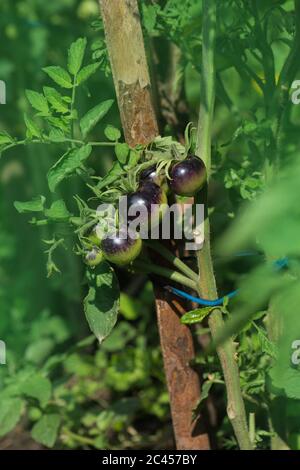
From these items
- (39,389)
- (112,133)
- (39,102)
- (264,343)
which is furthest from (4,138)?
(39,389)

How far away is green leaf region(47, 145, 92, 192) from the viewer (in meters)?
1.49

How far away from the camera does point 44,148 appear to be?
2.78 metres

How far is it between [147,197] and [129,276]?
58.2 inches

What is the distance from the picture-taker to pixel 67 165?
1495 millimetres

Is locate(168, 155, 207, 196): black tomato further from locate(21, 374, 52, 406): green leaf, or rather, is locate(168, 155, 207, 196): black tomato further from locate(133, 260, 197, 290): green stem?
locate(21, 374, 52, 406): green leaf

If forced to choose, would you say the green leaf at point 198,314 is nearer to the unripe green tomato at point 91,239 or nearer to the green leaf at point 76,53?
the unripe green tomato at point 91,239

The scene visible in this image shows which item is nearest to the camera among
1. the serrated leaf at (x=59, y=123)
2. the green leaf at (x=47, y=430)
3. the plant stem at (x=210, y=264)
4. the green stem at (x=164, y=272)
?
the plant stem at (x=210, y=264)

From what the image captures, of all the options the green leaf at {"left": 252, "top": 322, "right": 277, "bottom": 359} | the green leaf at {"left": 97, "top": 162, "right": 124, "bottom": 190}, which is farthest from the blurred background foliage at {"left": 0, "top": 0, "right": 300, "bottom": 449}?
the green leaf at {"left": 97, "top": 162, "right": 124, "bottom": 190}

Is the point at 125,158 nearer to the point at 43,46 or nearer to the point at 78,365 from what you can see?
the point at 78,365

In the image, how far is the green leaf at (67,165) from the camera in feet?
Answer: 4.88

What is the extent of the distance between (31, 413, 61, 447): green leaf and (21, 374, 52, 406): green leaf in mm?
45

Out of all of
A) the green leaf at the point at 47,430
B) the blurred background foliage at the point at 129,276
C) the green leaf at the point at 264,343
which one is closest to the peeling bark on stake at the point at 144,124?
the blurred background foliage at the point at 129,276
